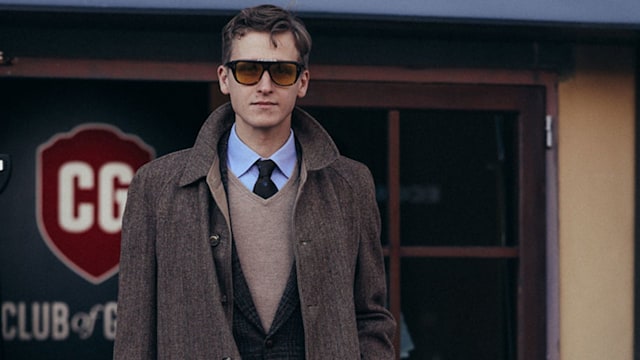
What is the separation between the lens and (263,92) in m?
2.50

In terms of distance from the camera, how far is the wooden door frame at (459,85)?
3.82 metres

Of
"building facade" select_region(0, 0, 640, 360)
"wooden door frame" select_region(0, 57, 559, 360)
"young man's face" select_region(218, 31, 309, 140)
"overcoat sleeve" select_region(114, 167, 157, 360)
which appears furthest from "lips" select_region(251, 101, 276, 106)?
"wooden door frame" select_region(0, 57, 559, 360)

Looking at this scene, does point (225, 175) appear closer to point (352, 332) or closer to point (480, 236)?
point (352, 332)

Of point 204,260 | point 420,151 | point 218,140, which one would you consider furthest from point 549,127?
point 204,260

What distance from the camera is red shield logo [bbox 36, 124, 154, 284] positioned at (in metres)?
4.52

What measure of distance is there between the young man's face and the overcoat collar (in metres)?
0.09

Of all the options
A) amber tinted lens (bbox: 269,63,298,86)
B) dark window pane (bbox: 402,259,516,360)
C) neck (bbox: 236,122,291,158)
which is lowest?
dark window pane (bbox: 402,259,516,360)

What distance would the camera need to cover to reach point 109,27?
3.80 metres

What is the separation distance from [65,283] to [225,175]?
7.16ft

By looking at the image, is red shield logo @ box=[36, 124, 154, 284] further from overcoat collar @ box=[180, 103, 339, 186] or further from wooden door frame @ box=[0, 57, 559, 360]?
overcoat collar @ box=[180, 103, 339, 186]

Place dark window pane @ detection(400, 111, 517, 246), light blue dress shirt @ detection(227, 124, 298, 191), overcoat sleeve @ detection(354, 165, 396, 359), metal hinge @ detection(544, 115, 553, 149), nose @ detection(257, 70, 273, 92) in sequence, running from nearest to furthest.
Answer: nose @ detection(257, 70, 273, 92) → light blue dress shirt @ detection(227, 124, 298, 191) → overcoat sleeve @ detection(354, 165, 396, 359) → metal hinge @ detection(544, 115, 553, 149) → dark window pane @ detection(400, 111, 517, 246)

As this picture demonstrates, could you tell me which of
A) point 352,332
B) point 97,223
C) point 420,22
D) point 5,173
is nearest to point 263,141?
point 352,332

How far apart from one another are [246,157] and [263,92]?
0.58 ft

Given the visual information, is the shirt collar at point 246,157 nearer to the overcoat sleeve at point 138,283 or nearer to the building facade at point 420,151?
the overcoat sleeve at point 138,283
